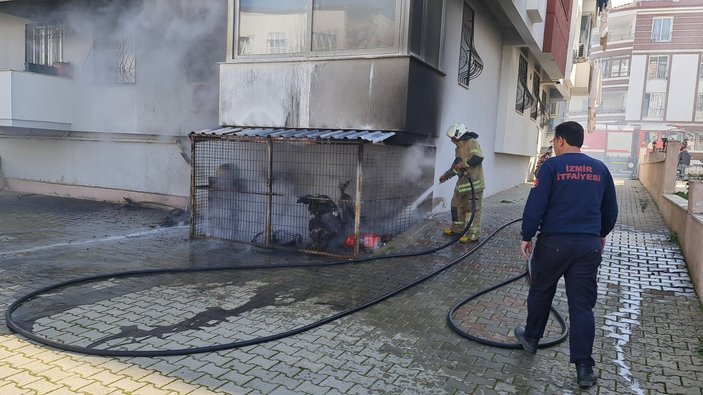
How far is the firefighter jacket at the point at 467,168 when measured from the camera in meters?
7.16

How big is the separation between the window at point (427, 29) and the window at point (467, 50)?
4.85 feet

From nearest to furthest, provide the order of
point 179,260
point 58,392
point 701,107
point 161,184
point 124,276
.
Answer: point 58,392 → point 124,276 → point 179,260 → point 161,184 → point 701,107

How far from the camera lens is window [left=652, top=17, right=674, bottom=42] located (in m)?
41.9

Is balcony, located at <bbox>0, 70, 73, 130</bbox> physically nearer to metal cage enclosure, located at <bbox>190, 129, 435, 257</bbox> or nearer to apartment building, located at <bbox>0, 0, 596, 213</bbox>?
apartment building, located at <bbox>0, 0, 596, 213</bbox>

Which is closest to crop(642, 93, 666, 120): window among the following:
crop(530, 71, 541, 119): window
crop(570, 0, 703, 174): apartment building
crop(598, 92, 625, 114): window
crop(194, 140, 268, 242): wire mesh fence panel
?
crop(570, 0, 703, 174): apartment building

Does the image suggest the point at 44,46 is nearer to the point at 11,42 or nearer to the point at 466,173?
the point at 11,42

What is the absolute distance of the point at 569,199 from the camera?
3.38 m

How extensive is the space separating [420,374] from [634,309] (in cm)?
282

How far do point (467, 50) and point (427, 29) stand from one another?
2650 millimetres

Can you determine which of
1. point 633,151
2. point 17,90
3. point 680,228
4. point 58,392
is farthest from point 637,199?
point 633,151

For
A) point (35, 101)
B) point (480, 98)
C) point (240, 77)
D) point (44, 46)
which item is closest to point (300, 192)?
point (240, 77)

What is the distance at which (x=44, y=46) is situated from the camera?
1210cm

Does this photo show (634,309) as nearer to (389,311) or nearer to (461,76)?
(389,311)

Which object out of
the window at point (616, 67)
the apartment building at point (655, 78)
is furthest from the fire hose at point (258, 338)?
the window at point (616, 67)
